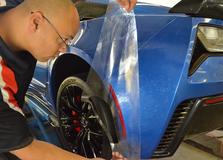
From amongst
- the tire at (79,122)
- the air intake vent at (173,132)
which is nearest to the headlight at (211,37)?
the air intake vent at (173,132)

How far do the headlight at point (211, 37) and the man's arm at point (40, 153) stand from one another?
2.33 ft

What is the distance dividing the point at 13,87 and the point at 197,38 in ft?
2.51

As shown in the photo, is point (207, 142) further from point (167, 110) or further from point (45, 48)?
point (45, 48)

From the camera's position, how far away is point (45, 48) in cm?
125

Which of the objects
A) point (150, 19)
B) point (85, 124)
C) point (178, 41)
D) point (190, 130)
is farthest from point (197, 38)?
point (85, 124)

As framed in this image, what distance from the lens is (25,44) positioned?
1264 mm

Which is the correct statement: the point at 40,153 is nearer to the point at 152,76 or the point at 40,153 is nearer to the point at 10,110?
the point at 10,110

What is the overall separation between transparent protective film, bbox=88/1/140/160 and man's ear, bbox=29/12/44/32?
517 millimetres

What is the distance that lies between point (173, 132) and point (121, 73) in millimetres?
326

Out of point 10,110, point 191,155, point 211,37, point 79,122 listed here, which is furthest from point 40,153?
point 191,155

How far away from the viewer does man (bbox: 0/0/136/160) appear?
1.22 meters

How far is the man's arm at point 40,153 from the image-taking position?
127 cm

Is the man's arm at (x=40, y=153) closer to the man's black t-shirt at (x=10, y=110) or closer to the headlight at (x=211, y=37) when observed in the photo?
the man's black t-shirt at (x=10, y=110)

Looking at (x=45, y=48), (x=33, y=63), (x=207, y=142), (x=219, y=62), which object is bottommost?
(x=207, y=142)
